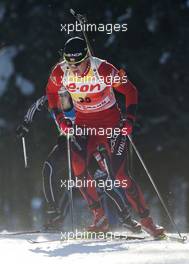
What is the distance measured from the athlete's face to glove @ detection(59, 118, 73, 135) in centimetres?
33

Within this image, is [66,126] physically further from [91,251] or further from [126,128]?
[91,251]

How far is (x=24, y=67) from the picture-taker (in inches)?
164

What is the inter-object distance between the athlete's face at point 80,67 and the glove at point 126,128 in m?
0.44

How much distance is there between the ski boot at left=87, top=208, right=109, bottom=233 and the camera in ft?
12.8

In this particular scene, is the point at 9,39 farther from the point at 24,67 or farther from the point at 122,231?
the point at 122,231

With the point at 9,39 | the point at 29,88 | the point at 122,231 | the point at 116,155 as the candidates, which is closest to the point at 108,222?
the point at 122,231

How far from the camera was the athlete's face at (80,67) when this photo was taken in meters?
3.94

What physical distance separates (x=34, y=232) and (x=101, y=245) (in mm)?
546

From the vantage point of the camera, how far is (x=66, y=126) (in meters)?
4.00

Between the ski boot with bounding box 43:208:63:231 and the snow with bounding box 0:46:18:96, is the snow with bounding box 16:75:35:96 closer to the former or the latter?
the snow with bounding box 0:46:18:96
